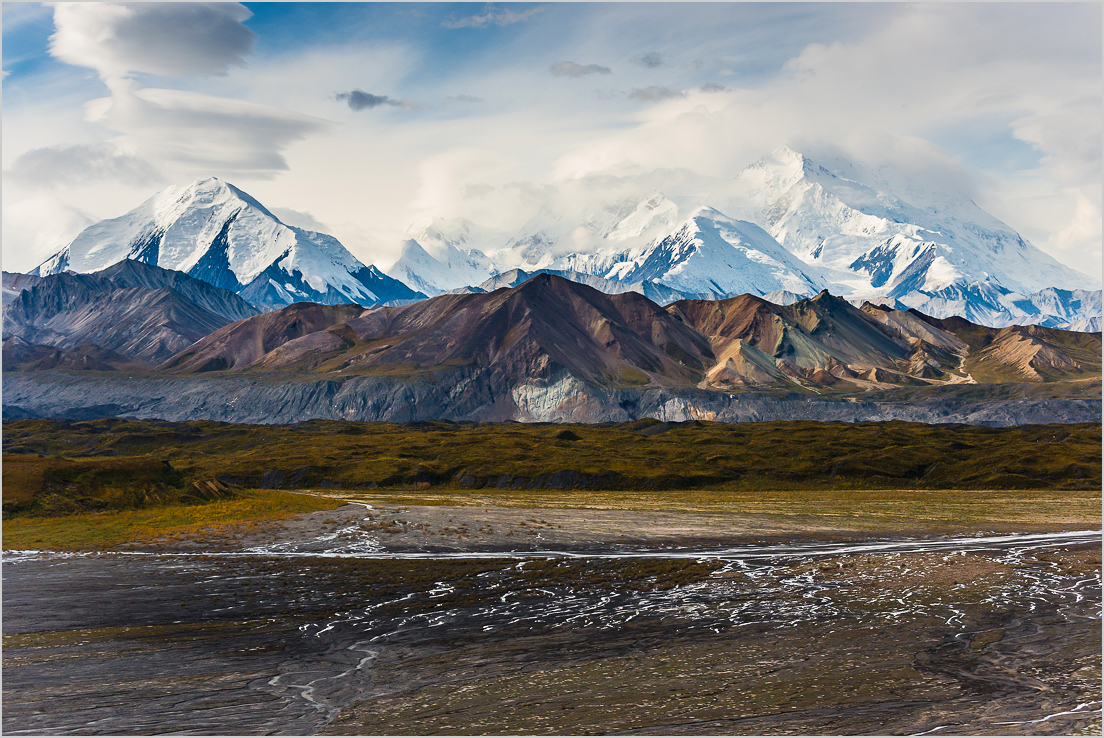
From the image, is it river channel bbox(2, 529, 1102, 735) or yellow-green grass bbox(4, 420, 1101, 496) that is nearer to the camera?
river channel bbox(2, 529, 1102, 735)

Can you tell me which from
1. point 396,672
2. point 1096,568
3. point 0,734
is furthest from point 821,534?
point 0,734

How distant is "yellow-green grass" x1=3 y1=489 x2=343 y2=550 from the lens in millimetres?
56469

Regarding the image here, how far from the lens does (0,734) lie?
23516 mm

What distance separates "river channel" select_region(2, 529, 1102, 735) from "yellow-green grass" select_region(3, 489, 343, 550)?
3.97 meters

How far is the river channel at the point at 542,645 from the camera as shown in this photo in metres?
25.2

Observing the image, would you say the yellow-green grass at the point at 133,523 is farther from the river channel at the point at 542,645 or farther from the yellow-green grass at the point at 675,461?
the yellow-green grass at the point at 675,461

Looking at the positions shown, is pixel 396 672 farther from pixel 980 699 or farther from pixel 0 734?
pixel 980 699

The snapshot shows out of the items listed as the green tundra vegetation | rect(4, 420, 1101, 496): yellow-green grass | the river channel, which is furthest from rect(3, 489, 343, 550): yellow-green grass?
rect(4, 420, 1101, 496): yellow-green grass

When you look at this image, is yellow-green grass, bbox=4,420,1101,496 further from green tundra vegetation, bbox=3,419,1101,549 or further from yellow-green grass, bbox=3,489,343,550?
yellow-green grass, bbox=3,489,343,550

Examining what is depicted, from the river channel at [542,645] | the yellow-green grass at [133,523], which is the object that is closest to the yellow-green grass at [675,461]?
the yellow-green grass at [133,523]

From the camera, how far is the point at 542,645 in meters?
32.8

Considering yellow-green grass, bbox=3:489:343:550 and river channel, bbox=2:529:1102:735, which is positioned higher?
yellow-green grass, bbox=3:489:343:550

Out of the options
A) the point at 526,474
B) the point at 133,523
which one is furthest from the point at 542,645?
the point at 526,474

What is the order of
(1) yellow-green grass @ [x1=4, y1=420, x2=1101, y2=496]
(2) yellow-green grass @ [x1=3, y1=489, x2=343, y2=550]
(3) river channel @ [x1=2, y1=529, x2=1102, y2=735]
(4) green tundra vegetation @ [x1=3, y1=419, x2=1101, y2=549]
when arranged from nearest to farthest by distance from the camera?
(3) river channel @ [x1=2, y1=529, x2=1102, y2=735]
(2) yellow-green grass @ [x1=3, y1=489, x2=343, y2=550]
(4) green tundra vegetation @ [x1=3, y1=419, x2=1101, y2=549]
(1) yellow-green grass @ [x1=4, y1=420, x2=1101, y2=496]
